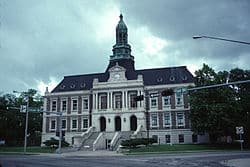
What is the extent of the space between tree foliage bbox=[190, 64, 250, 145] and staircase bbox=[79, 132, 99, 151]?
17.4 metres

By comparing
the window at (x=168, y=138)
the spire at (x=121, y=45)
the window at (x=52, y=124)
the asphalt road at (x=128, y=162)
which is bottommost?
the asphalt road at (x=128, y=162)

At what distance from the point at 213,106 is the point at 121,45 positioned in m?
27.4

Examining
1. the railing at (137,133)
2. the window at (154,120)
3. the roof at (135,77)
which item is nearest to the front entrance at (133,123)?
the railing at (137,133)

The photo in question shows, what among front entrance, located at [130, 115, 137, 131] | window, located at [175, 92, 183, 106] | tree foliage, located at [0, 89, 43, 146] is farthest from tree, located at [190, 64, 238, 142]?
tree foliage, located at [0, 89, 43, 146]

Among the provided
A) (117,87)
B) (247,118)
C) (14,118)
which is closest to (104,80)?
(117,87)

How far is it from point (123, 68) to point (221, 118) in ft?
73.9

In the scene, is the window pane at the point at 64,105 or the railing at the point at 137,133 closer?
the railing at the point at 137,133

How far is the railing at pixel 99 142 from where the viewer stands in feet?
161

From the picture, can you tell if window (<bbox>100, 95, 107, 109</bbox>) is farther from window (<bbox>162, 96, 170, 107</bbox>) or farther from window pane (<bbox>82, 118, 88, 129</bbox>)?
window (<bbox>162, 96, 170, 107</bbox>)

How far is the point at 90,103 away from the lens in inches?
2384

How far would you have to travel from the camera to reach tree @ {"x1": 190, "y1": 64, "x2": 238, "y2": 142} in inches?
1709

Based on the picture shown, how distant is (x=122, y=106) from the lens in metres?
57.0

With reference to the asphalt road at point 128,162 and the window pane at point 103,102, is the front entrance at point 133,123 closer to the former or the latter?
the window pane at point 103,102

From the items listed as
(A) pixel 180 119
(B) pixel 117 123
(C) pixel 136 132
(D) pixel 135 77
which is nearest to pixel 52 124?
(B) pixel 117 123
